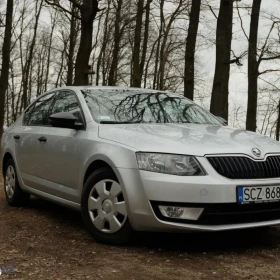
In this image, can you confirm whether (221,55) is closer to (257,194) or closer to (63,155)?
(63,155)

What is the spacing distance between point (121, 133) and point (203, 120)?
140 cm

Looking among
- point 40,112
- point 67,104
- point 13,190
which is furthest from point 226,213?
point 13,190

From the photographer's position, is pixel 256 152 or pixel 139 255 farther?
pixel 256 152

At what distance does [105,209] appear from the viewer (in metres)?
3.90

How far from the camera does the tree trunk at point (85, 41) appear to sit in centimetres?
1263

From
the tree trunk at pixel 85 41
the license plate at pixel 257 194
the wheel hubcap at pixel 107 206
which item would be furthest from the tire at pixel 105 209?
the tree trunk at pixel 85 41

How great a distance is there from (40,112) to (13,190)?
1127mm

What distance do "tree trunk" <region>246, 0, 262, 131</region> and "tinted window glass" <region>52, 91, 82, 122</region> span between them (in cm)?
1170

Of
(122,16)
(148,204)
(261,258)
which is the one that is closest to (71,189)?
(148,204)

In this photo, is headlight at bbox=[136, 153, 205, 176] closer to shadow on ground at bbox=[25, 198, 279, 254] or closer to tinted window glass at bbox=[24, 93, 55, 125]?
shadow on ground at bbox=[25, 198, 279, 254]

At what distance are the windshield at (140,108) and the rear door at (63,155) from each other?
0.21 metres

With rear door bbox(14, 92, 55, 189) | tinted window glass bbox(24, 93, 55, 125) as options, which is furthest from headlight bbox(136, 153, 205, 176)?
tinted window glass bbox(24, 93, 55, 125)

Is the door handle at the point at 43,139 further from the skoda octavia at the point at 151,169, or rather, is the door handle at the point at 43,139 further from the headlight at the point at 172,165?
the headlight at the point at 172,165

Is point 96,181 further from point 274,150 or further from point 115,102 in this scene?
point 274,150
